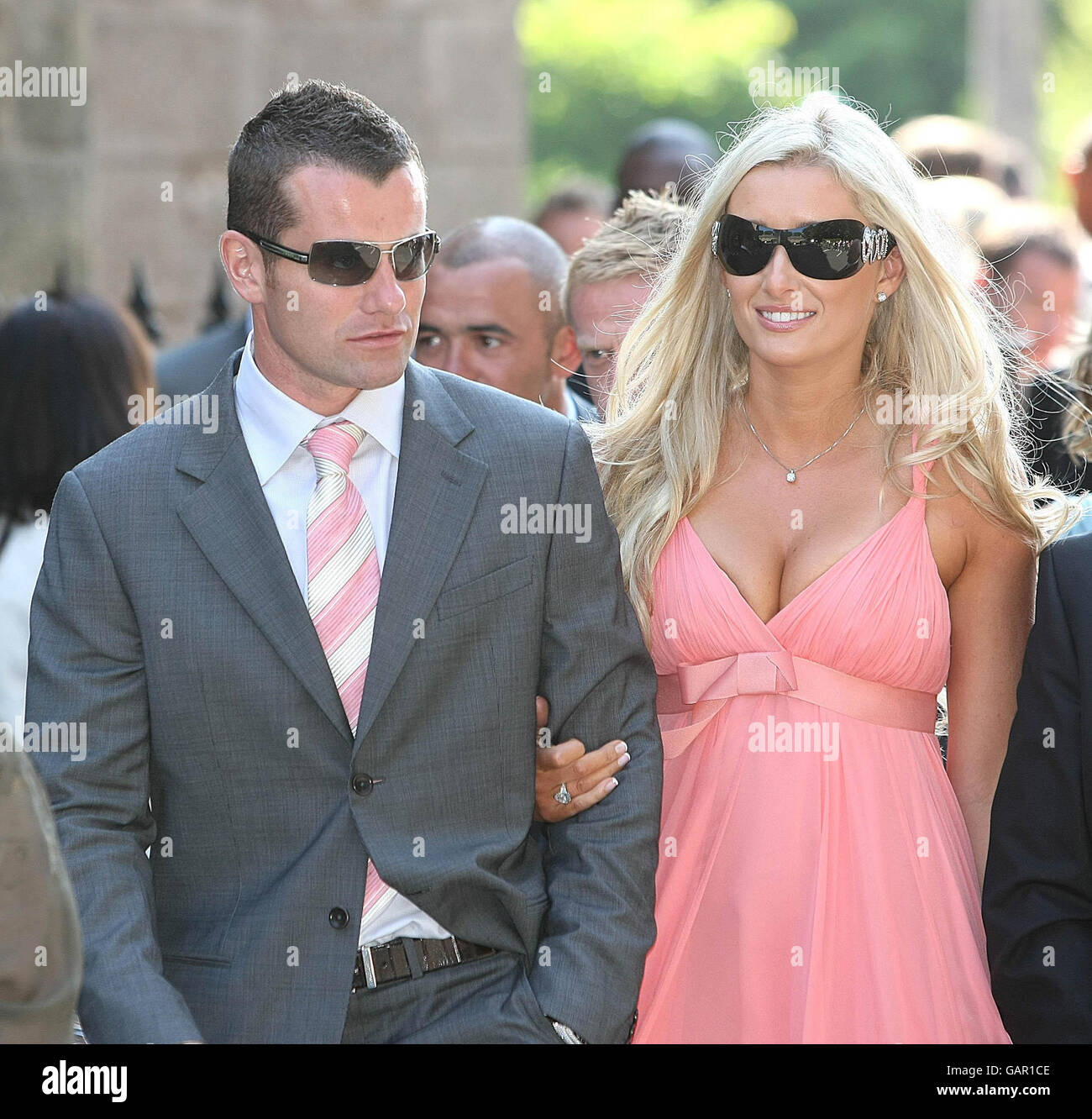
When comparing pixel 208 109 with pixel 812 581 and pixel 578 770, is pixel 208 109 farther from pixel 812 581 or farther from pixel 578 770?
pixel 578 770

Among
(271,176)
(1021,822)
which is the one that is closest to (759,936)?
(1021,822)

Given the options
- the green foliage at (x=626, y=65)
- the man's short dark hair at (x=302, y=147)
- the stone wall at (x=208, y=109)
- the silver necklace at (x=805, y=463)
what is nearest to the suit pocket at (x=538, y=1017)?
the silver necklace at (x=805, y=463)

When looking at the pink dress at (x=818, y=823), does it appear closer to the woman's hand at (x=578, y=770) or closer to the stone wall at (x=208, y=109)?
the woman's hand at (x=578, y=770)

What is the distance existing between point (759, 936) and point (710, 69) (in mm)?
26079

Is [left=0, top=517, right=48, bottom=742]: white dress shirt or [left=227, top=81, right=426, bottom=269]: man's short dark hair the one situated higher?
[left=227, top=81, right=426, bottom=269]: man's short dark hair

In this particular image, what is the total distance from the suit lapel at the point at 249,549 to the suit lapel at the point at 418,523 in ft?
0.35

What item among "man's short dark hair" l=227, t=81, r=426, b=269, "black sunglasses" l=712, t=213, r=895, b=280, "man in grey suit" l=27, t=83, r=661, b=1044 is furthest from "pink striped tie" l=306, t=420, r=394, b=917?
"black sunglasses" l=712, t=213, r=895, b=280

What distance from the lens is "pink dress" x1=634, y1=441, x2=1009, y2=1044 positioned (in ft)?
11.8

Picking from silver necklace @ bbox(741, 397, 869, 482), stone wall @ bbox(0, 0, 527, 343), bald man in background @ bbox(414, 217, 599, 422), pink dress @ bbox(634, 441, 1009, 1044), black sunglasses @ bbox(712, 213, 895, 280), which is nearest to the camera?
pink dress @ bbox(634, 441, 1009, 1044)

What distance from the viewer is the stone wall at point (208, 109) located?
7.30 m

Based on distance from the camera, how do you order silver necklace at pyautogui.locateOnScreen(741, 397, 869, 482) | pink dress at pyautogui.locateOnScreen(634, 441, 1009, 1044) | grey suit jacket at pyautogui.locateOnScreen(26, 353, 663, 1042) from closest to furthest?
grey suit jacket at pyautogui.locateOnScreen(26, 353, 663, 1042)
pink dress at pyautogui.locateOnScreen(634, 441, 1009, 1044)
silver necklace at pyautogui.locateOnScreen(741, 397, 869, 482)

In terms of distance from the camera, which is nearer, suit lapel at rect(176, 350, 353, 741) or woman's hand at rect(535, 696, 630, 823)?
suit lapel at rect(176, 350, 353, 741)

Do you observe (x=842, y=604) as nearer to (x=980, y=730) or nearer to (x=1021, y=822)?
(x=980, y=730)

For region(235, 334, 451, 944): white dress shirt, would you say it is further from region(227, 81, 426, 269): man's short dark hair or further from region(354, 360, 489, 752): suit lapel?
region(227, 81, 426, 269): man's short dark hair
